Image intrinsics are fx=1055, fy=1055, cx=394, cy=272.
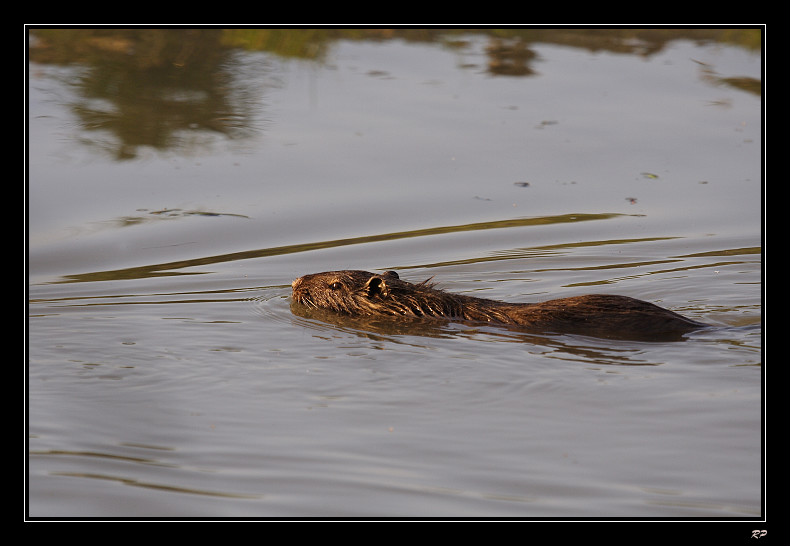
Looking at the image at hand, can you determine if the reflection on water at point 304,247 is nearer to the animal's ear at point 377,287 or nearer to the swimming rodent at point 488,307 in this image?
the swimming rodent at point 488,307

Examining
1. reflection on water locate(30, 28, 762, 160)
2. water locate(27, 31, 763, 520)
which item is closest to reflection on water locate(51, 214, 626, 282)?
water locate(27, 31, 763, 520)

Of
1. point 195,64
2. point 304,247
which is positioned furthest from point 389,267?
point 195,64

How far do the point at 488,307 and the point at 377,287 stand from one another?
76 centimetres

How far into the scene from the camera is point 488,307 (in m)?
6.47

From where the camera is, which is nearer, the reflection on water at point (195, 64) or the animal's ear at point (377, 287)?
the animal's ear at point (377, 287)

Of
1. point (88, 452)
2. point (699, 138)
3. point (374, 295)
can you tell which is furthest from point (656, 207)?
point (88, 452)

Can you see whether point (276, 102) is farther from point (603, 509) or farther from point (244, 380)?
point (603, 509)

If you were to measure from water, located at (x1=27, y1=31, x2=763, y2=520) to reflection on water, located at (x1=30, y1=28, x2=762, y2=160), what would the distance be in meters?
0.05

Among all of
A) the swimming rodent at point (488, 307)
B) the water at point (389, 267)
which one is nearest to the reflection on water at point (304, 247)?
the water at point (389, 267)

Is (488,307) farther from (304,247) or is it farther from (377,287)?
(304,247)

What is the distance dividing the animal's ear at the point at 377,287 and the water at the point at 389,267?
0.81 ft

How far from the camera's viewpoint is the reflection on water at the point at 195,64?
10.3 metres

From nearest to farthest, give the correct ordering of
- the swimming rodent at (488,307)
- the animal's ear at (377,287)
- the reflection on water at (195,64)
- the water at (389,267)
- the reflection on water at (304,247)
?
the water at (389,267) < the swimming rodent at (488,307) < the animal's ear at (377,287) < the reflection on water at (304,247) < the reflection on water at (195,64)

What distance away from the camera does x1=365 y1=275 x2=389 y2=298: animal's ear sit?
22.1 feet
